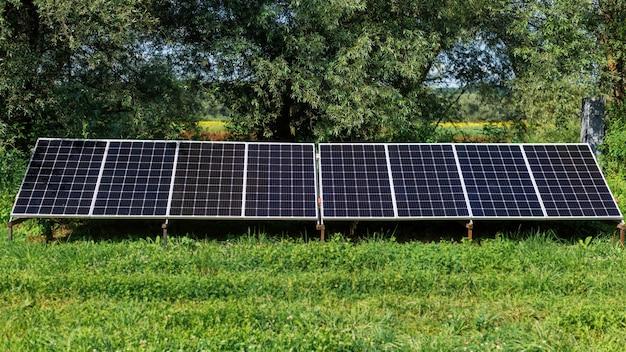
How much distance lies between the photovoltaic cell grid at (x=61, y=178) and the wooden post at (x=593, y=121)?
11.2 m

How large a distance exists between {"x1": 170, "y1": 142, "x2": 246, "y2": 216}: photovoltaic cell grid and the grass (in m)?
0.64

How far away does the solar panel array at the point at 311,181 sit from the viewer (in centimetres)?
1006

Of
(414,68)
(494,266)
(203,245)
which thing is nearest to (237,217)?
(203,245)

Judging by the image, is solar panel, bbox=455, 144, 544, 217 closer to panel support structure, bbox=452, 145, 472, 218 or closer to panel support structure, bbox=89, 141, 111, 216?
panel support structure, bbox=452, 145, 472, 218

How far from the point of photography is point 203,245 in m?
9.63

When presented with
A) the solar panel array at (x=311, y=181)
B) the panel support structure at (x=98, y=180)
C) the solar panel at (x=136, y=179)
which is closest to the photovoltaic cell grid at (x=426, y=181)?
the solar panel array at (x=311, y=181)

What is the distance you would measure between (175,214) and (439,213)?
169 inches

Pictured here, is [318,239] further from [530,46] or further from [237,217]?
[530,46]

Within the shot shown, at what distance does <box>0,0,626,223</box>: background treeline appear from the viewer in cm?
1260

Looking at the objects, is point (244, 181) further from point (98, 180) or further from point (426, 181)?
point (426, 181)

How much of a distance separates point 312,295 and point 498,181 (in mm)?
4823

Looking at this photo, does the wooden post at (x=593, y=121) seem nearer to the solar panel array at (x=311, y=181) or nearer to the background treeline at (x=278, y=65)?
the background treeline at (x=278, y=65)

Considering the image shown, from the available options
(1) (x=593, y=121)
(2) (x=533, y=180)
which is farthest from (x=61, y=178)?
(1) (x=593, y=121)

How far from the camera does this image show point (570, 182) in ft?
35.6
